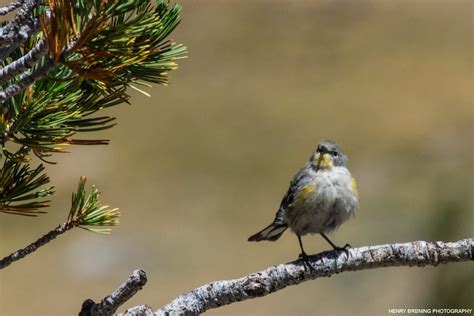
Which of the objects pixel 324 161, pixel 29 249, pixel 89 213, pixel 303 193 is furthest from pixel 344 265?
pixel 324 161

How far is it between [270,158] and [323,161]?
74.3 feet

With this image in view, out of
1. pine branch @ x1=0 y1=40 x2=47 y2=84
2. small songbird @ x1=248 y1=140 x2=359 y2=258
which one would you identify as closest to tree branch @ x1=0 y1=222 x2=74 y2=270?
pine branch @ x1=0 y1=40 x2=47 y2=84

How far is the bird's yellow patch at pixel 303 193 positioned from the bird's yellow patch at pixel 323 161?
0.30 meters

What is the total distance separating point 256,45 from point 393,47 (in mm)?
6281

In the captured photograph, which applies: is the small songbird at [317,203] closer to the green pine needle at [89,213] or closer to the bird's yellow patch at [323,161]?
the bird's yellow patch at [323,161]

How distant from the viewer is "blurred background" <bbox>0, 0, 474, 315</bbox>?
20797mm

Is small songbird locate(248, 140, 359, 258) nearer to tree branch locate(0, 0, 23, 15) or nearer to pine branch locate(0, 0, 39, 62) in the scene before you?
tree branch locate(0, 0, 23, 15)

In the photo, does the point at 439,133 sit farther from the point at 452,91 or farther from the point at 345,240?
the point at 345,240

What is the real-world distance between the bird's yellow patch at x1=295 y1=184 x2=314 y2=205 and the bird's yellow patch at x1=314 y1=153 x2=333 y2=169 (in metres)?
0.30

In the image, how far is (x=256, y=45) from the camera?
39.3 m

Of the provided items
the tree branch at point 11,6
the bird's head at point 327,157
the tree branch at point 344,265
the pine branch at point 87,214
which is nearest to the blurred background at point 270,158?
the bird's head at point 327,157

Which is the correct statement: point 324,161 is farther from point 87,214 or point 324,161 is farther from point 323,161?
point 87,214

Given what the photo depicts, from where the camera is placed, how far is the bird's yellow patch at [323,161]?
6.24 metres

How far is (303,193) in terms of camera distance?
235 inches
